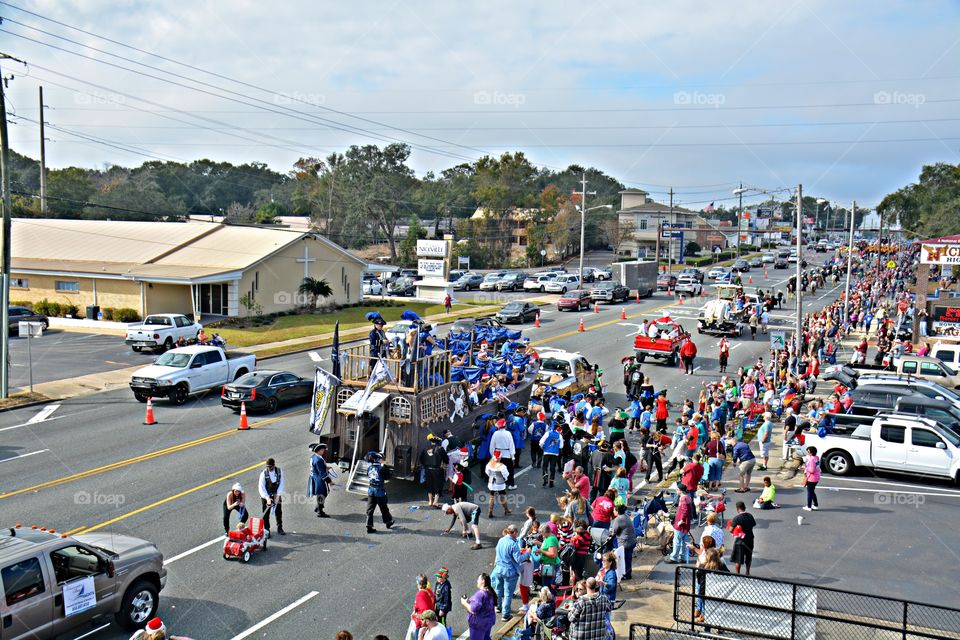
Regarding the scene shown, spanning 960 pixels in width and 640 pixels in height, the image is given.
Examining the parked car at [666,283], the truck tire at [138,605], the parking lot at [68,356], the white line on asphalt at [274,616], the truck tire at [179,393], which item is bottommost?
the white line on asphalt at [274,616]

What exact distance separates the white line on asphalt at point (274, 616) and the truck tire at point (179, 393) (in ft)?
47.2

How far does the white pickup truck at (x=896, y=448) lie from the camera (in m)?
17.9

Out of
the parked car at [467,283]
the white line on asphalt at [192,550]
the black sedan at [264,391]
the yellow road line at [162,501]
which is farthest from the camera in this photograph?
the parked car at [467,283]

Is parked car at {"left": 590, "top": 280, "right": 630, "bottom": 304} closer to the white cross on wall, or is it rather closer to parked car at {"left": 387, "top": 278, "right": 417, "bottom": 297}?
parked car at {"left": 387, "top": 278, "right": 417, "bottom": 297}

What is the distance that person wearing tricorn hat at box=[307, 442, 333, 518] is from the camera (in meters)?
14.8

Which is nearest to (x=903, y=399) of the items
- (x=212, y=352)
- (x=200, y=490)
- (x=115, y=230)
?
(x=200, y=490)

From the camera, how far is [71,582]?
9516mm

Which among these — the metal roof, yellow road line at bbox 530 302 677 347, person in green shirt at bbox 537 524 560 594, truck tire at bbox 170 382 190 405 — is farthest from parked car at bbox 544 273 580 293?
person in green shirt at bbox 537 524 560 594

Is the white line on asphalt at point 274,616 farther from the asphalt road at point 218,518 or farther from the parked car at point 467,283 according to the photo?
the parked car at point 467,283

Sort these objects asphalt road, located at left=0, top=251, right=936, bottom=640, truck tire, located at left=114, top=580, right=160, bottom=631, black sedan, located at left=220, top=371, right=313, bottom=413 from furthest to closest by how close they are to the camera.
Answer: black sedan, located at left=220, top=371, right=313, bottom=413 < asphalt road, located at left=0, top=251, right=936, bottom=640 < truck tire, located at left=114, top=580, right=160, bottom=631

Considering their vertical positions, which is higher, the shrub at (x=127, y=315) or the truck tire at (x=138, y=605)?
the shrub at (x=127, y=315)

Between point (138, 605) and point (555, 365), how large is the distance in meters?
16.5

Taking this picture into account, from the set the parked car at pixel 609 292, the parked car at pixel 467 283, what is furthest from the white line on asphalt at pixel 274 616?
the parked car at pixel 467 283

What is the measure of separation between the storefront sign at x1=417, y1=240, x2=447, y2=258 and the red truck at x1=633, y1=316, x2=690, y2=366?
24.7 metres
